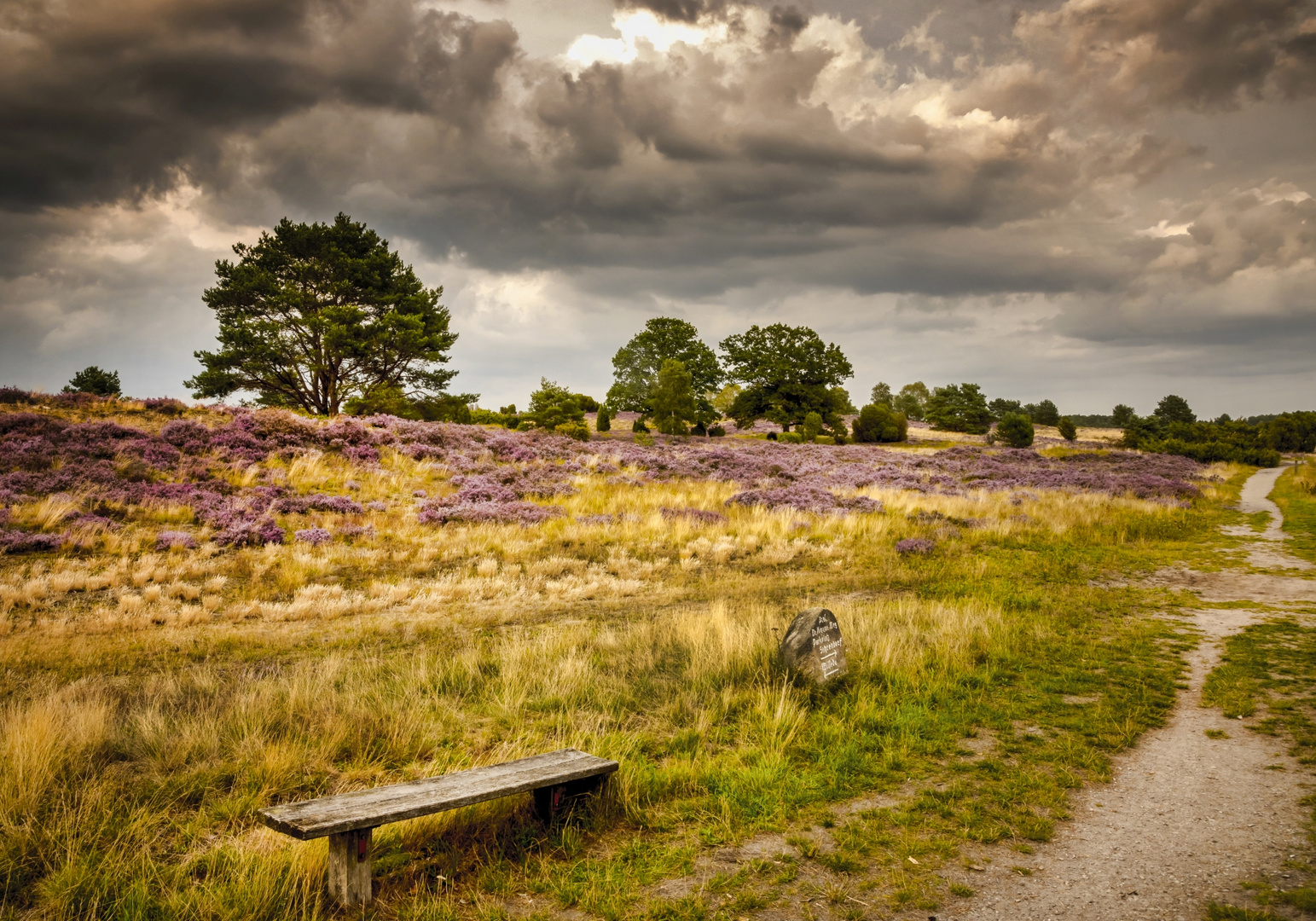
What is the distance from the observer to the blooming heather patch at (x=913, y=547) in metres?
15.7

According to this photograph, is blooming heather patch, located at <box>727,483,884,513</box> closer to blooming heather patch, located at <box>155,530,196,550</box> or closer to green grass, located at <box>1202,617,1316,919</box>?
green grass, located at <box>1202,617,1316,919</box>

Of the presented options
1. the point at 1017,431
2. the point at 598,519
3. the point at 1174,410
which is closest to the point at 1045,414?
the point at 1174,410

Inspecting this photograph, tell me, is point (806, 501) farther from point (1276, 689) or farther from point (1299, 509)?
point (1299, 509)

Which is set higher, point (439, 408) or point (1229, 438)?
point (439, 408)

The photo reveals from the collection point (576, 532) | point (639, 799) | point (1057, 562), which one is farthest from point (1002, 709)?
point (576, 532)

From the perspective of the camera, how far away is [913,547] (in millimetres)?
15883

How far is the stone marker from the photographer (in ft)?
22.8

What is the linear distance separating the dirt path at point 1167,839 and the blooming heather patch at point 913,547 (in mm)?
9481

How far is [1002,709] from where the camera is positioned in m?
6.59

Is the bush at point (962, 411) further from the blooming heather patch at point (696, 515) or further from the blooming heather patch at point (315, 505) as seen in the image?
the blooming heather patch at point (315, 505)

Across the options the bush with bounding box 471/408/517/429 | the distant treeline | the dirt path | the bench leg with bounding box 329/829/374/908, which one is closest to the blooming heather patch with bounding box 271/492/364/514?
the bench leg with bounding box 329/829/374/908

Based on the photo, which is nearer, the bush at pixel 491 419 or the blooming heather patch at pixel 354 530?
the blooming heather patch at pixel 354 530

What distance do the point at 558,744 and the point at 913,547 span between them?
1268 cm

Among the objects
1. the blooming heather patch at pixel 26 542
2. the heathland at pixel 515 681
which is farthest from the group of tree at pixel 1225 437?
the blooming heather patch at pixel 26 542
